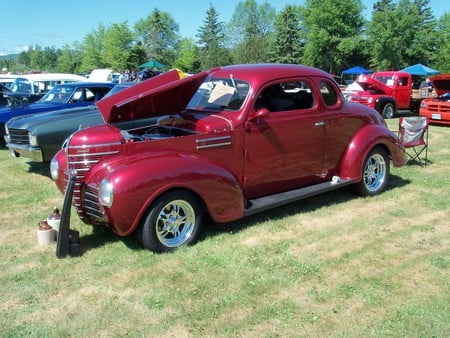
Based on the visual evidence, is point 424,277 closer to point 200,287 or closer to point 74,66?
point 200,287

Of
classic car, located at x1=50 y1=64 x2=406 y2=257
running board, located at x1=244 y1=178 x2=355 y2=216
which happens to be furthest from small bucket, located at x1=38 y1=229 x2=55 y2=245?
running board, located at x1=244 y1=178 x2=355 y2=216

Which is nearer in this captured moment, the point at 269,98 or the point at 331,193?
the point at 269,98

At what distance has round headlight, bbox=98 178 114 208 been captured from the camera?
13.2ft

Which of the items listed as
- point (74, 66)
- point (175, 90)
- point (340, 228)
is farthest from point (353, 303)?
point (74, 66)

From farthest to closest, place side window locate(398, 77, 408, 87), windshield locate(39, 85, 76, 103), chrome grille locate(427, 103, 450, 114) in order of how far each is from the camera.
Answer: side window locate(398, 77, 408, 87) < chrome grille locate(427, 103, 450, 114) < windshield locate(39, 85, 76, 103)

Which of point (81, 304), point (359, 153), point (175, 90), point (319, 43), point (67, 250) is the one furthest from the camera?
point (319, 43)

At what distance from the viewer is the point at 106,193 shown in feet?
13.3

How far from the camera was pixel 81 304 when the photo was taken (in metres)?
3.59

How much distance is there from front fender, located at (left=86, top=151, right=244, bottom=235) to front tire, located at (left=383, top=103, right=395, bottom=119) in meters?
13.4

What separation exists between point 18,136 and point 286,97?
4955 millimetres

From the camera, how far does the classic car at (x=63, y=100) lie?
970 cm

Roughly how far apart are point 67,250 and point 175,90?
216 cm

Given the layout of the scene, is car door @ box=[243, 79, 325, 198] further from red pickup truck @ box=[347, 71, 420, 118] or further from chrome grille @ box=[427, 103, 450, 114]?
red pickup truck @ box=[347, 71, 420, 118]

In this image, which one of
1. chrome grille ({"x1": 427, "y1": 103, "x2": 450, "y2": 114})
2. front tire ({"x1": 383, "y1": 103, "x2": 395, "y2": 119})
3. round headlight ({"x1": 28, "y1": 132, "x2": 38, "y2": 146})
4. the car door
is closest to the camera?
the car door
